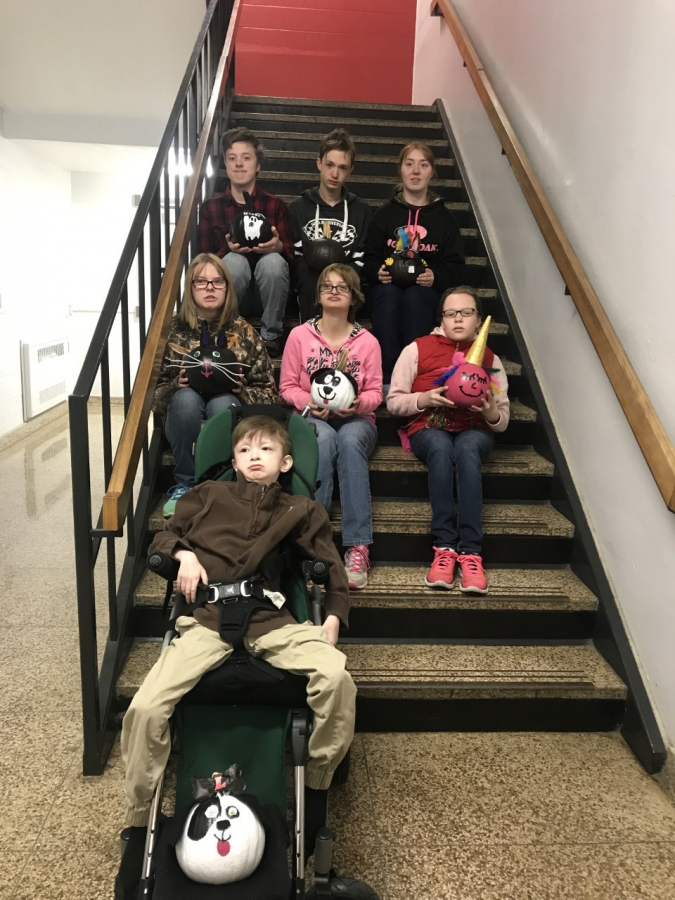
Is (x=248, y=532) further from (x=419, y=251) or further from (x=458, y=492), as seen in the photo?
(x=419, y=251)

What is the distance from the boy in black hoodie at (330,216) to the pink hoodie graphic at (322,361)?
42 cm

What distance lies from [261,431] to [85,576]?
57 centimetres

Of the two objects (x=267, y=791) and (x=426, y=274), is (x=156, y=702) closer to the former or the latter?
(x=267, y=791)

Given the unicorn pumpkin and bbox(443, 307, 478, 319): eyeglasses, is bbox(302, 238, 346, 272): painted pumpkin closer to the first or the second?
bbox(443, 307, 478, 319): eyeglasses

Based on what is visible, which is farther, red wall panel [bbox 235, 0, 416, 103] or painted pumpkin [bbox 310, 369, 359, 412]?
red wall panel [bbox 235, 0, 416, 103]

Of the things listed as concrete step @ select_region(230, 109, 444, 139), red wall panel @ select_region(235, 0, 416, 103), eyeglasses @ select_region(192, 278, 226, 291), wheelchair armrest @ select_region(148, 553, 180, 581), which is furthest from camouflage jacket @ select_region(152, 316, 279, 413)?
red wall panel @ select_region(235, 0, 416, 103)

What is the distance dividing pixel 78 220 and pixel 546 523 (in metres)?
6.09

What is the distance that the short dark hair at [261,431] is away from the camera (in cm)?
177

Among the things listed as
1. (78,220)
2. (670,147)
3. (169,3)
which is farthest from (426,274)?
(78,220)

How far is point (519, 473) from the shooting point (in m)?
2.60

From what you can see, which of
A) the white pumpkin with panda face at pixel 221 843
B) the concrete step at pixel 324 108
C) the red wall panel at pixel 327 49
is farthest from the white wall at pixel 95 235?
the white pumpkin with panda face at pixel 221 843

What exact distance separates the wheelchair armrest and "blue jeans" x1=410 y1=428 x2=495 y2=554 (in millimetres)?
1035

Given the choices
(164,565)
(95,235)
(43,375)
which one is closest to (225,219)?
(164,565)

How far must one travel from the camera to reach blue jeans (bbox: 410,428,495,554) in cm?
232
